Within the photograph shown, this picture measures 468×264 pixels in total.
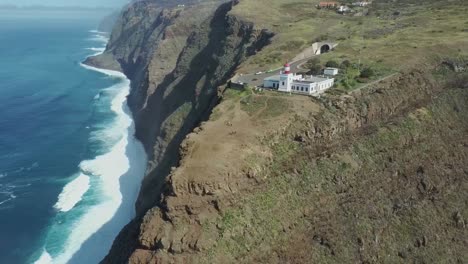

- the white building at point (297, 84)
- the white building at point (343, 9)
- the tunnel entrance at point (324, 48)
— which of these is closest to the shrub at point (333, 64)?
the white building at point (297, 84)

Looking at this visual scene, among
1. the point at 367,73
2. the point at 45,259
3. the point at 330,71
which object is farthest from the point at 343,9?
the point at 45,259

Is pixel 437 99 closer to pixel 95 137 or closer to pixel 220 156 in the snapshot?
pixel 220 156

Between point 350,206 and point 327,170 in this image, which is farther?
point 327,170

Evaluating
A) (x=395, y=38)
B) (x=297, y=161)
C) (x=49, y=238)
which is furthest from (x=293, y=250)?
(x=395, y=38)

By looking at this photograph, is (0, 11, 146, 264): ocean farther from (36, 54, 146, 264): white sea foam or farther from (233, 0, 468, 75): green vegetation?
(233, 0, 468, 75): green vegetation

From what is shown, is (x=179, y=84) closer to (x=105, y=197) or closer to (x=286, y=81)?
(x=105, y=197)

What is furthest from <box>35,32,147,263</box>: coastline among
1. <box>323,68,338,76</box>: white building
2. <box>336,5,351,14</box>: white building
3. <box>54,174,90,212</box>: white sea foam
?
<box>336,5,351,14</box>: white building

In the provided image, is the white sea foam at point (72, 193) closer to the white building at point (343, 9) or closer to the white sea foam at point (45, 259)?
the white sea foam at point (45, 259)
